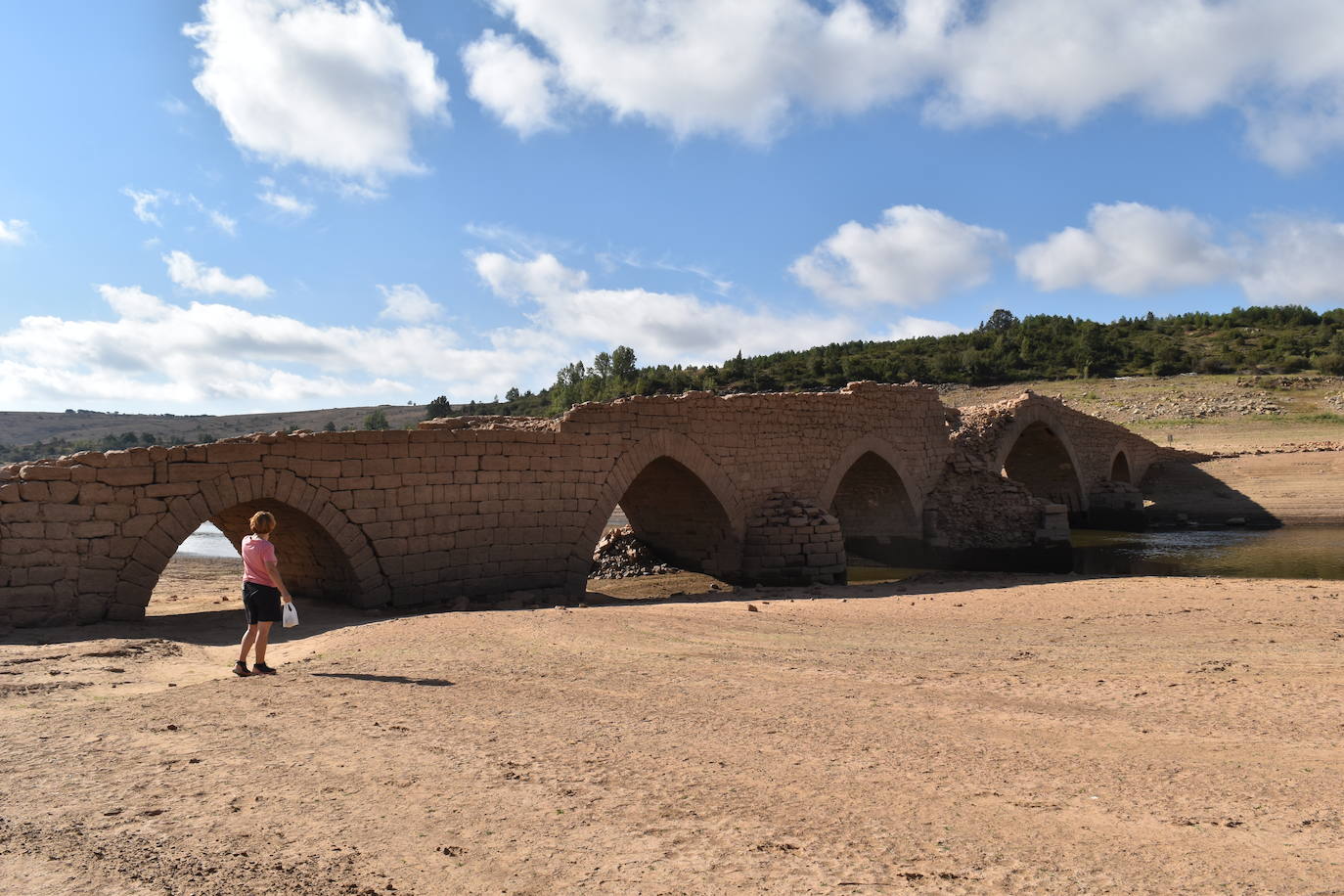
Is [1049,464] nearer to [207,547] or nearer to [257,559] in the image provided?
[257,559]

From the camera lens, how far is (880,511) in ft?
70.3

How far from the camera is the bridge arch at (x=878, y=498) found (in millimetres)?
19859

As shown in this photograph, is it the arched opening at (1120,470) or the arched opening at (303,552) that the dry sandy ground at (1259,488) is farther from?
the arched opening at (303,552)

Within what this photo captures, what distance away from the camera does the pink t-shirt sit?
6.68 m

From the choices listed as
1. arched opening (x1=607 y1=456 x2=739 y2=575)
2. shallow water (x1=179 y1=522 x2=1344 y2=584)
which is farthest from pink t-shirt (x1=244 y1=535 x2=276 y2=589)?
shallow water (x1=179 y1=522 x2=1344 y2=584)

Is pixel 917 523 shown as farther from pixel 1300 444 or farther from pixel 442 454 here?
pixel 1300 444

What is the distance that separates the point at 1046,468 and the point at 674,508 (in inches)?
774

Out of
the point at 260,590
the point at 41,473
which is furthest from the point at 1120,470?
the point at 41,473

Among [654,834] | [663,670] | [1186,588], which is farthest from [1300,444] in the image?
[654,834]

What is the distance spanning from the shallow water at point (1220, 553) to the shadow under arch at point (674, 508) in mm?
8718

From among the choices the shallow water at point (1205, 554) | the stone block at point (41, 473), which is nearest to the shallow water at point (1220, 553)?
the shallow water at point (1205, 554)

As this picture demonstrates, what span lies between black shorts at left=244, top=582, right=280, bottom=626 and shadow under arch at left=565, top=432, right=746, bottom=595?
6333mm

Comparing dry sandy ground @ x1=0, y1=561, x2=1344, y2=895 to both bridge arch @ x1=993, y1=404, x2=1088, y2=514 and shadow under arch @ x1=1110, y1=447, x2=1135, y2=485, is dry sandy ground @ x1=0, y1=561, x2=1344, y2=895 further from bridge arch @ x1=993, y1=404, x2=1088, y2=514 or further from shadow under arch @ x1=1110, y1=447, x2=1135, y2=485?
shadow under arch @ x1=1110, y1=447, x2=1135, y2=485

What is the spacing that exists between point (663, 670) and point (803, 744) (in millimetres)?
2217
